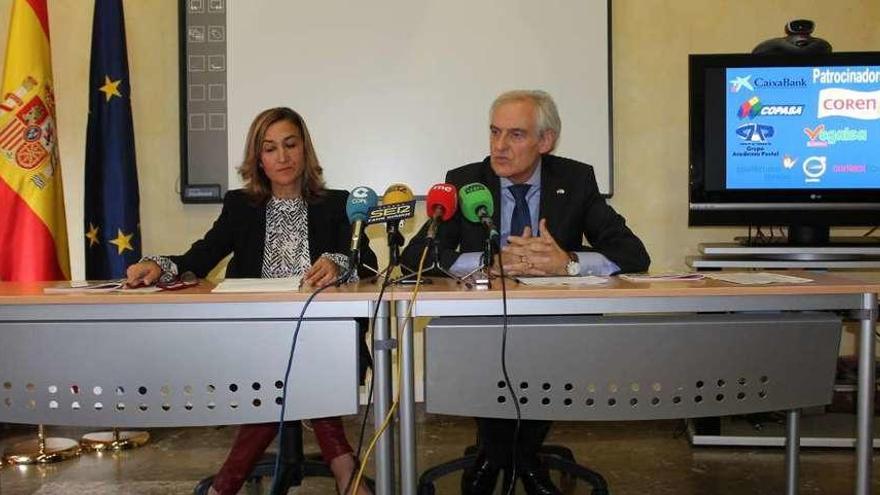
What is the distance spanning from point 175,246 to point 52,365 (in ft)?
6.42

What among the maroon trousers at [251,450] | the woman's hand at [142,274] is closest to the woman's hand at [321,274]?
the woman's hand at [142,274]

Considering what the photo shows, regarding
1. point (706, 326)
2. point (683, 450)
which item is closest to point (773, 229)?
point (683, 450)

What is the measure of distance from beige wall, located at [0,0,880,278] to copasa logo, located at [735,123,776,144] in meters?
0.45

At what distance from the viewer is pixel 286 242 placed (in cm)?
240

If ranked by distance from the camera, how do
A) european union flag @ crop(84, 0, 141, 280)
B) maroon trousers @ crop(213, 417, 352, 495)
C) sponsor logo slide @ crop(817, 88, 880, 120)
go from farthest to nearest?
european union flag @ crop(84, 0, 141, 280) < sponsor logo slide @ crop(817, 88, 880, 120) < maroon trousers @ crop(213, 417, 352, 495)

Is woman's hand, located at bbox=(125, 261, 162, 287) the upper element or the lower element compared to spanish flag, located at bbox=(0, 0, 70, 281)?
lower

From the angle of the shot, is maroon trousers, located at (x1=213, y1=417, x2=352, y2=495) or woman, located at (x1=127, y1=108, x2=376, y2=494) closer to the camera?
maroon trousers, located at (x1=213, y1=417, x2=352, y2=495)

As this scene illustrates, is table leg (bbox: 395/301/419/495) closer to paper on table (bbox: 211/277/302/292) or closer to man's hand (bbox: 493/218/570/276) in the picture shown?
paper on table (bbox: 211/277/302/292)

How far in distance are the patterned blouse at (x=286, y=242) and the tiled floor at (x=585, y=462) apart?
2.24 ft

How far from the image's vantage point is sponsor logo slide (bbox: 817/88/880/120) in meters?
3.02

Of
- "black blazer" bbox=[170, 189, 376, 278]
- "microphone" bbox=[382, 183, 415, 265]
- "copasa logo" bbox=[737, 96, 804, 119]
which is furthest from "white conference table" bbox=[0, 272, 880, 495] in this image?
"copasa logo" bbox=[737, 96, 804, 119]

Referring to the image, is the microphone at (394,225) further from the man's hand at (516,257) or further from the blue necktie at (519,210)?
the blue necktie at (519,210)

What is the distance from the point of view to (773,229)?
3.53 meters

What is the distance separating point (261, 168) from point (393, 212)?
36.7 inches
